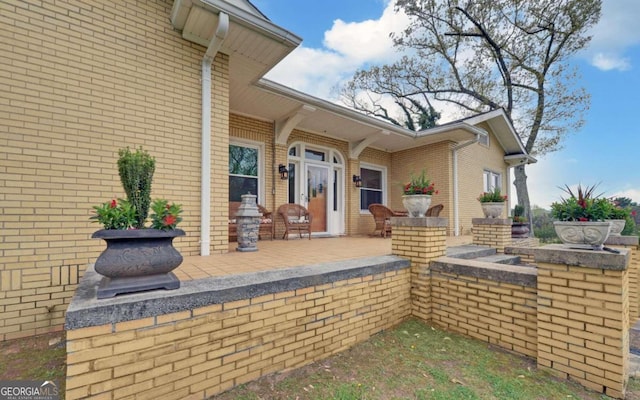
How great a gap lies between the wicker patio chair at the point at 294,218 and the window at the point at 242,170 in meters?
0.81

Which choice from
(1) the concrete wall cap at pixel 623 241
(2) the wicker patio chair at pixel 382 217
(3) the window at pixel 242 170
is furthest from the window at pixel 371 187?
(1) the concrete wall cap at pixel 623 241

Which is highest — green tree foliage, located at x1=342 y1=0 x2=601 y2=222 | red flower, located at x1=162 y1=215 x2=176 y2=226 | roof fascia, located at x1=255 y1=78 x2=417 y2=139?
green tree foliage, located at x1=342 y1=0 x2=601 y2=222

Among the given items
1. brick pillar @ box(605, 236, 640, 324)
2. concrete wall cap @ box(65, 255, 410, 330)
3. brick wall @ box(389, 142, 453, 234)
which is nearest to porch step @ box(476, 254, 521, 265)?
brick pillar @ box(605, 236, 640, 324)

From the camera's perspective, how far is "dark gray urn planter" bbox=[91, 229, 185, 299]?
5.58 ft

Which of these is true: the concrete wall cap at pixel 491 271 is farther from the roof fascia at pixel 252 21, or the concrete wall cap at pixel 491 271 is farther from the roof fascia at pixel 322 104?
the roof fascia at pixel 322 104

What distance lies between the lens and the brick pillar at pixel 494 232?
16.4 ft

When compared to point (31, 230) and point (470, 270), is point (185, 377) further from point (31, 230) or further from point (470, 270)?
point (470, 270)

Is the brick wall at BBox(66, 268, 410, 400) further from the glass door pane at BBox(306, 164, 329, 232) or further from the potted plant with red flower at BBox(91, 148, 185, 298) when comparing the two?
the glass door pane at BBox(306, 164, 329, 232)

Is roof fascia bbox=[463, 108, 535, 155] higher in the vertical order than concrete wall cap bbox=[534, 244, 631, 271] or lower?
higher

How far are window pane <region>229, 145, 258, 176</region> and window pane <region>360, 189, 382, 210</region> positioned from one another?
355cm

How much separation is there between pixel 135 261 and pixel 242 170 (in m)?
4.65

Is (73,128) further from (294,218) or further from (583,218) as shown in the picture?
(583,218)

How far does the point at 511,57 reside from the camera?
12.0m

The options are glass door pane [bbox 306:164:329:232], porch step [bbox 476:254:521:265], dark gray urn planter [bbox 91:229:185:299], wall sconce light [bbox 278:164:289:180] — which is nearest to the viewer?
dark gray urn planter [bbox 91:229:185:299]
